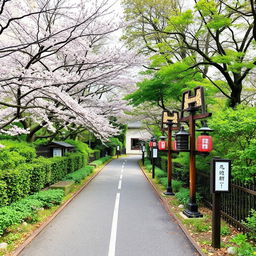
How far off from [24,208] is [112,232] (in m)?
2.65

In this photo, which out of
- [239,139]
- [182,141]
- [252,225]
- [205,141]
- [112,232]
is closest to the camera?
[252,225]

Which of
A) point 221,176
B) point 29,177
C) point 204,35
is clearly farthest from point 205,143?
point 204,35

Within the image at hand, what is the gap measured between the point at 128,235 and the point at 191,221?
2.08 m

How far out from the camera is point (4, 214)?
5234 millimetres

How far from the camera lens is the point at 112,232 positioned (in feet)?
18.6

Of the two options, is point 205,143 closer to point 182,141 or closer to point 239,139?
point 182,141

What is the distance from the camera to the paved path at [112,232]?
4668 millimetres

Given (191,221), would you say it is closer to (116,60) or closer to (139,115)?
(116,60)

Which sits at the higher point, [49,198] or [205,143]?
[205,143]

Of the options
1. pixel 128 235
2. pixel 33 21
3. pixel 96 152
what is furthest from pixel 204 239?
pixel 96 152

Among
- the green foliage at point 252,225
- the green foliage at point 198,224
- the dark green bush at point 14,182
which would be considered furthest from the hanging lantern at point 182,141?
the dark green bush at point 14,182

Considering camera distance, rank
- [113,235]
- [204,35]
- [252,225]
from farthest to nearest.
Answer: [204,35]
[113,235]
[252,225]

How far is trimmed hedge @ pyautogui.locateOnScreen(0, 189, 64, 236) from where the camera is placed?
16.4 ft

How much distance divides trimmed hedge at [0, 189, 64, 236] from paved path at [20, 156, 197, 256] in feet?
2.11
